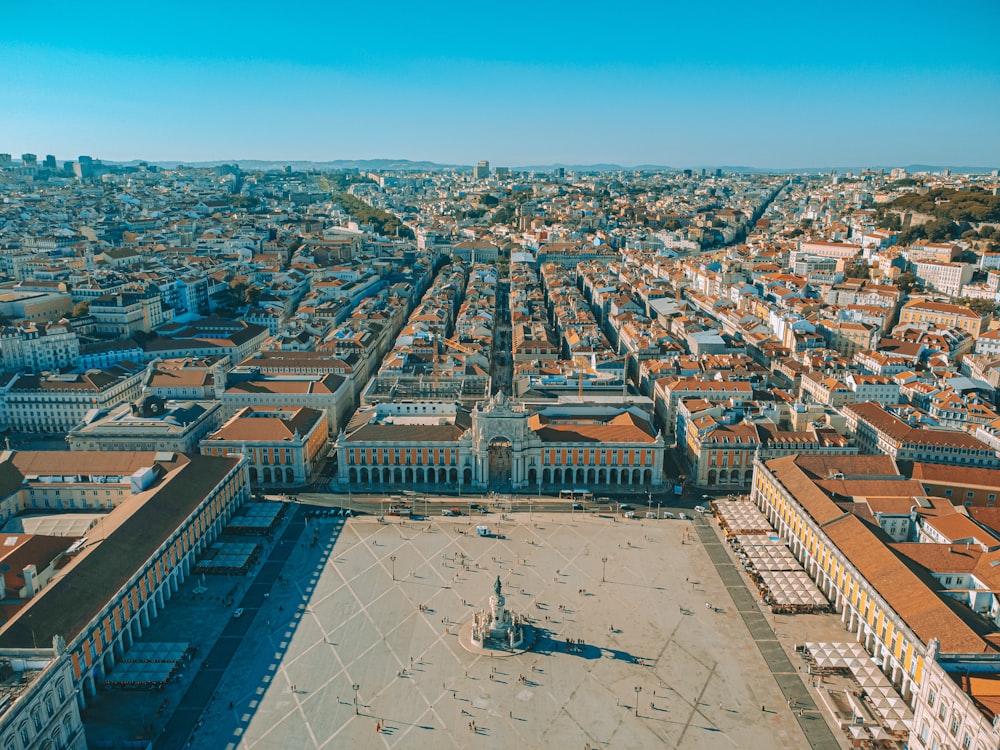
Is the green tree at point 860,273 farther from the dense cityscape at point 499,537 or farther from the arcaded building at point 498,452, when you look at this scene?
the arcaded building at point 498,452

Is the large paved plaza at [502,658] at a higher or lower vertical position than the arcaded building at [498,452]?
lower

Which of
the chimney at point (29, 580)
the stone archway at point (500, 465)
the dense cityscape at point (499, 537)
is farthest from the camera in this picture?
→ the stone archway at point (500, 465)

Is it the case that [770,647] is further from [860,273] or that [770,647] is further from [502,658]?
[860,273]

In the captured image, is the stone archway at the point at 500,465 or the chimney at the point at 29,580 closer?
the chimney at the point at 29,580

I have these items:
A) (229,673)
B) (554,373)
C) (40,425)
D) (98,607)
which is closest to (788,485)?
(554,373)

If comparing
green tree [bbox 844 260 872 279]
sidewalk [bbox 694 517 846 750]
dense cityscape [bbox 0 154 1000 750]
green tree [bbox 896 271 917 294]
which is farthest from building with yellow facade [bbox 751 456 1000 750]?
green tree [bbox 844 260 872 279]

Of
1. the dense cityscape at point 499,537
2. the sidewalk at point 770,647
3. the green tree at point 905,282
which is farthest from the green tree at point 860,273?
the sidewalk at point 770,647

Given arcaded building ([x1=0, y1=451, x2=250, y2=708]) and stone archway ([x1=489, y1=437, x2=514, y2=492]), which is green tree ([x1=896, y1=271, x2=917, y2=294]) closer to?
stone archway ([x1=489, y1=437, x2=514, y2=492])

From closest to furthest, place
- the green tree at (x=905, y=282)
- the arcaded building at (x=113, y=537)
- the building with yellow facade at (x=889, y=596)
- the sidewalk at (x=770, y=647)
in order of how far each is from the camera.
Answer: the building with yellow facade at (x=889, y=596) → the sidewalk at (x=770, y=647) → the arcaded building at (x=113, y=537) → the green tree at (x=905, y=282)
